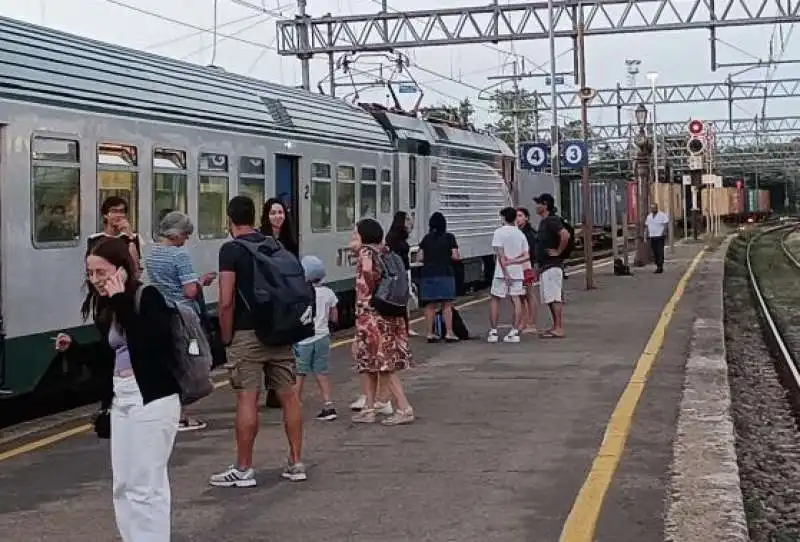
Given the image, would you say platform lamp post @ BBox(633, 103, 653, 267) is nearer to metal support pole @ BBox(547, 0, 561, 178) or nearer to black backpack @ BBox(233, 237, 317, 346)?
metal support pole @ BBox(547, 0, 561, 178)

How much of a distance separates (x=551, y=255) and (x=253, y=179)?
3915mm

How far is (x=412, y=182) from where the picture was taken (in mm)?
21156

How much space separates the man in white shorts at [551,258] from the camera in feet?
52.5

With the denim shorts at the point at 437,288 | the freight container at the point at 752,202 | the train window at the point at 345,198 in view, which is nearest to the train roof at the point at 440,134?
the train window at the point at 345,198

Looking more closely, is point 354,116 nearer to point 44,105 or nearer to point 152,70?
point 152,70

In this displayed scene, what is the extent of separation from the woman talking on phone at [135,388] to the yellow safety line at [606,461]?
7.07ft

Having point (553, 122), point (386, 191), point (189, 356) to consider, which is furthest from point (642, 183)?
point (189, 356)

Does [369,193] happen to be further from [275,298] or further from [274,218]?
[275,298]

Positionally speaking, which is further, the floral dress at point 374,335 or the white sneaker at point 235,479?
the floral dress at point 374,335

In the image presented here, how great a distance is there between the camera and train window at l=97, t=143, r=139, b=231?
11.4 meters

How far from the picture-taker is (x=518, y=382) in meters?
12.3

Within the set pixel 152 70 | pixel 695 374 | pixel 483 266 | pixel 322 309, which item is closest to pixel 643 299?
pixel 483 266

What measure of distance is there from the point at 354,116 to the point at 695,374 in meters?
8.20

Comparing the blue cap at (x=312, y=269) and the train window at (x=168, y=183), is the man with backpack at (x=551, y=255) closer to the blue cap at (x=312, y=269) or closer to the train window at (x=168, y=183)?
the train window at (x=168, y=183)
